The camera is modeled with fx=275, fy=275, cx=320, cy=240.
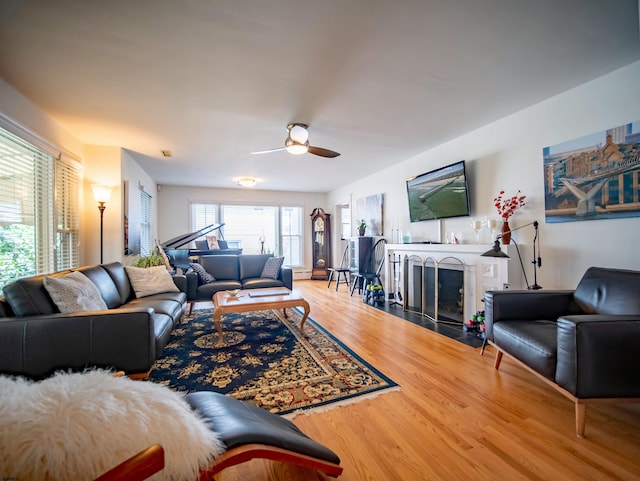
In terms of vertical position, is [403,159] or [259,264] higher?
[403,159]

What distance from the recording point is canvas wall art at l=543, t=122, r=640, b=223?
7.15 feet

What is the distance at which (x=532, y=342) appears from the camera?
5.96ft

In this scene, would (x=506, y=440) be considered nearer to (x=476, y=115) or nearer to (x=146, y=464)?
(x=146, y=464)

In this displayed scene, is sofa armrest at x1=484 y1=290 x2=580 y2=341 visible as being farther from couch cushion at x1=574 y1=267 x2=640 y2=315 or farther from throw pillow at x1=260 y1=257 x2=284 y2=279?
throw pillow at x1=260 y1=257 x2=284 y2=279

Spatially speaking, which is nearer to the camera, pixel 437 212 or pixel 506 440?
pixel 506 440

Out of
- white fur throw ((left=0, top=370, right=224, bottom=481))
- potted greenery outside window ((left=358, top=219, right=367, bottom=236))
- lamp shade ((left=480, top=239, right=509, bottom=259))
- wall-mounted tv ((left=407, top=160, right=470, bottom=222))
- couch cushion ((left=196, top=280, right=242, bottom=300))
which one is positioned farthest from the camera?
potted greenery outside window ((left=358, top=219, right=367, bottom=236))

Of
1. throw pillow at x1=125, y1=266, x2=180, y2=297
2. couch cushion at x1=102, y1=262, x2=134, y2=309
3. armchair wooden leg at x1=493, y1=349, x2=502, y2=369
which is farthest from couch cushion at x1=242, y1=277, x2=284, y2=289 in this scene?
armchair wooden leg at x1=493, y1=349, x2=502, y2=369

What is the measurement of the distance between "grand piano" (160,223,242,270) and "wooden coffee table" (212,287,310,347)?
1.69 m

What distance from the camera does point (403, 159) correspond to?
15.6 ft

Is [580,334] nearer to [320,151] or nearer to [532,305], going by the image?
[532,305]

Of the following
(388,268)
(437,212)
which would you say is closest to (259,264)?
(388,268)

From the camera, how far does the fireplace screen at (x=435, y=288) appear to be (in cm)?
360

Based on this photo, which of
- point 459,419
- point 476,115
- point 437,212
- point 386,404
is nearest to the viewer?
point 459,419

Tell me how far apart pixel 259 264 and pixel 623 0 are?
471cm
